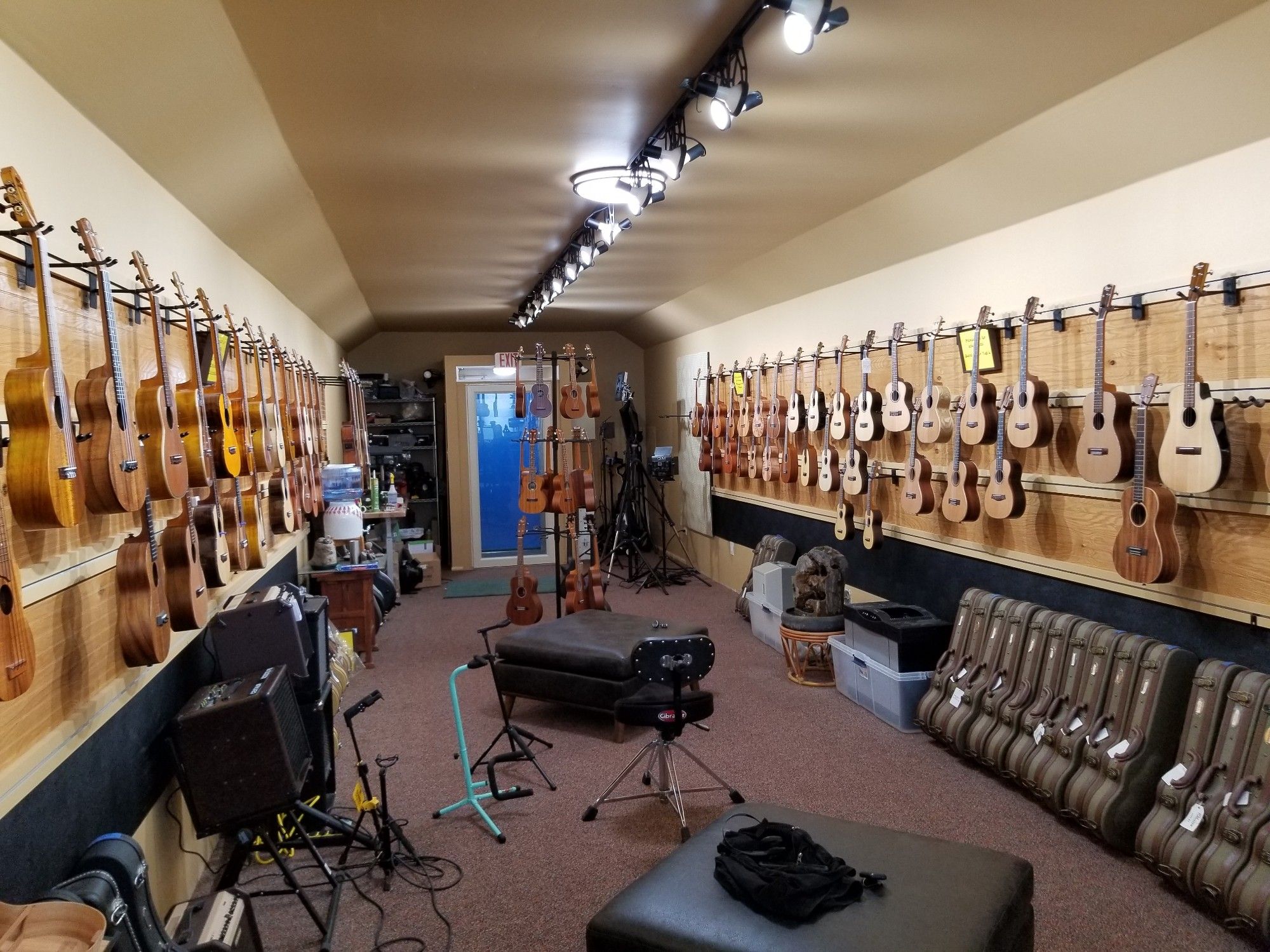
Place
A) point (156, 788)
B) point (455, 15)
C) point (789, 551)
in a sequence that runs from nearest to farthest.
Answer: point (455, 15) → point (156, 788) → point (789, 551)

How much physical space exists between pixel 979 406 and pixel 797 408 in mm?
2300

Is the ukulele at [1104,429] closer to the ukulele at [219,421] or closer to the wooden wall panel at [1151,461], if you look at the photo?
the wooden wall panel at [1151,461]

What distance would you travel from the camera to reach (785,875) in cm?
232

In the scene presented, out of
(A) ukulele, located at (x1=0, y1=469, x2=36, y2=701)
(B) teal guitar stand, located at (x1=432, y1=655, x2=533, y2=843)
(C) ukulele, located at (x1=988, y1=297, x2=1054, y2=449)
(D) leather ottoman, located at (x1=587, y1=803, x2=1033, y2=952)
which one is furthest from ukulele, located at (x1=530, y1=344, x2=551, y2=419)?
(A) ukulele, located at (x1=0, y1=469, x2=36, y2=701)

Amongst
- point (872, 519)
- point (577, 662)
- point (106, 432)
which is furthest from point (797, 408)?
point (106, 432)

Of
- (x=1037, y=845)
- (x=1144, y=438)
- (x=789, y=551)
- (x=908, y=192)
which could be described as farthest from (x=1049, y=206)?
(x=789, y=551)

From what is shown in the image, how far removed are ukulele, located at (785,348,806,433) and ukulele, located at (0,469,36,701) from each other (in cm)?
551

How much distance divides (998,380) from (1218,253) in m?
1.39

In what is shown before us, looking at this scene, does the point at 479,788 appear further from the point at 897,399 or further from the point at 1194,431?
the point at 1194,431

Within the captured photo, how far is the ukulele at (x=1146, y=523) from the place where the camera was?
3383 millimetres

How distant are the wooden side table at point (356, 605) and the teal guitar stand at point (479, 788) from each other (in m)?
2.42

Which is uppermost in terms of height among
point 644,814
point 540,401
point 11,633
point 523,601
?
point 540,401

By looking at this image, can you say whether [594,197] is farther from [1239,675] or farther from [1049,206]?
[1239,675]

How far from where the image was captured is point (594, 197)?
4.64 metres
